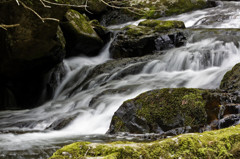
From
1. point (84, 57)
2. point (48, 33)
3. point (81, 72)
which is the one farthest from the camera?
point (84, 57)

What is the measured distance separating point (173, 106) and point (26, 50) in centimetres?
568

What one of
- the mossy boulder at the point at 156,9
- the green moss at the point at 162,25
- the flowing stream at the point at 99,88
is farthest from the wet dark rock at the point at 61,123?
the mossy boulder at the point at 156,9

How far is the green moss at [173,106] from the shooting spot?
4.13m

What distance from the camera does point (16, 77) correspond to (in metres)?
10.2

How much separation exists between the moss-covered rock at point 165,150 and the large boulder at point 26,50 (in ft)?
12.3

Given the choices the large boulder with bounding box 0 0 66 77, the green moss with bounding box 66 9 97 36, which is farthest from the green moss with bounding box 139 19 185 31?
the large boulder with bounding box 0 0 66 77

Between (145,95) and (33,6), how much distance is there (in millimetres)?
4333

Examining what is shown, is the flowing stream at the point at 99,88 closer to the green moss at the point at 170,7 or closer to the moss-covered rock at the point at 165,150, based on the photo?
the moss-covered rock at the point at 165,150

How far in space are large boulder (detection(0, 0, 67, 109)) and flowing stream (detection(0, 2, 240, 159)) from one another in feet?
4.50

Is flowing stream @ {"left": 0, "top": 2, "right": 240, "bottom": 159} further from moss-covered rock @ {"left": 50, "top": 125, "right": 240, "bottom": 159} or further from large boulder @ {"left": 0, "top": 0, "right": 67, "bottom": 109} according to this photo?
moss-covered rock @ {"left": 50, "top": 125, "right": 240, "bottom": 159}

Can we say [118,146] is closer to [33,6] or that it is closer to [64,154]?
[64,154]

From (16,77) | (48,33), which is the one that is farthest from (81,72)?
(48,33)

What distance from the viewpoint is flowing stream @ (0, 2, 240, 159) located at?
4688 mm

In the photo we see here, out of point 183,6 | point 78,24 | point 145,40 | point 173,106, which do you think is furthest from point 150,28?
point 173,106
